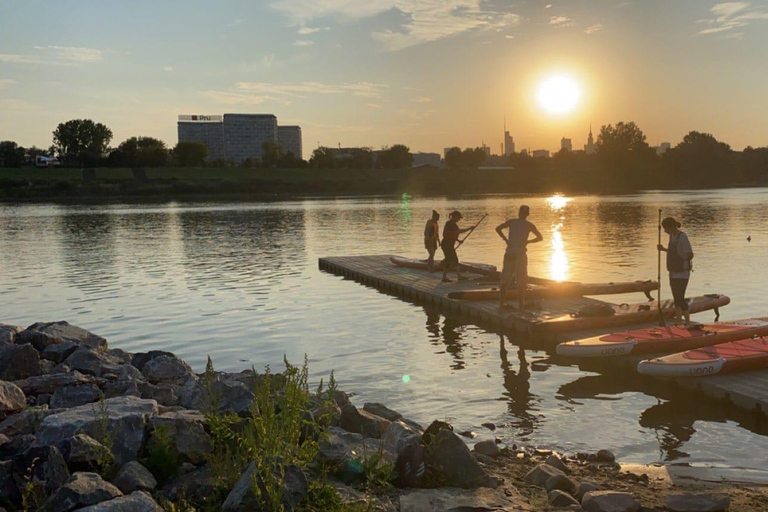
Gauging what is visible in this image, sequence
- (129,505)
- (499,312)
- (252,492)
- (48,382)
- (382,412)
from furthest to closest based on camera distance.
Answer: (499,312) < (48,382) < (382,412) < (252,492) < (129,505)

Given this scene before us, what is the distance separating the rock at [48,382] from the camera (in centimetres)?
1098

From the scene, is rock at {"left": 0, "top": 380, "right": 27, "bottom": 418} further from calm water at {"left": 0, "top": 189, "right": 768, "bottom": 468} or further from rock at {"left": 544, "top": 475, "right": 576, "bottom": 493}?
rock at {"left": 544, "top": 475, "right": 576, "bottom": 493}

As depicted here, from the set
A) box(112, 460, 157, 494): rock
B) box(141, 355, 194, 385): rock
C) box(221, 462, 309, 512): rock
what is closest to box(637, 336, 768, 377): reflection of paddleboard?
box(141, 355, 194, 385): rock

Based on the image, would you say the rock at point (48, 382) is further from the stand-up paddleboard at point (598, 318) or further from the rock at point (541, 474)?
the stand-up paddleboard at point (598, 318)

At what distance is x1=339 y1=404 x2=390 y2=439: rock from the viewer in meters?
9.28

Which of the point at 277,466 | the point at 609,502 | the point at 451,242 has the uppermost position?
the point at 451,242

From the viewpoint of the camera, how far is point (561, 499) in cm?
748

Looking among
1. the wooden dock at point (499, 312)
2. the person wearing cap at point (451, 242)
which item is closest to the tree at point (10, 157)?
the wooden dock at point (499, 312)

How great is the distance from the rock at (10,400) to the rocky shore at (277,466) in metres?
0.03

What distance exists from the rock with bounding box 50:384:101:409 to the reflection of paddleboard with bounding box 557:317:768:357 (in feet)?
27.6

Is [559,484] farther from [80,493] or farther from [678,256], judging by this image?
[678,256]

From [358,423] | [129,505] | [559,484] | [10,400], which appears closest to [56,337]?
[10,400]

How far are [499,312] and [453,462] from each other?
11.0m

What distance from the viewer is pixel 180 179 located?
150250 mm
